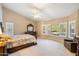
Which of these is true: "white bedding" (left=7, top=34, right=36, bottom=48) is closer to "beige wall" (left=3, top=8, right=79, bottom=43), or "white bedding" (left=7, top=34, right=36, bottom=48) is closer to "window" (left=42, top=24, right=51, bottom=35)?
"beige wall" (left=3, top=8, right=79, bottom=43)

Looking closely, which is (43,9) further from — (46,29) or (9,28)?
(9,28)

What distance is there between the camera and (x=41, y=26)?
352 cm

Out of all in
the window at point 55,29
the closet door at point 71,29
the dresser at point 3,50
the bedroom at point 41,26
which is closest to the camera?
the dresser at point 3,50

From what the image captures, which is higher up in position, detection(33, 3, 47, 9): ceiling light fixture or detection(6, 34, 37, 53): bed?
detection(33, 3, 47, 9): ceiling light fixture

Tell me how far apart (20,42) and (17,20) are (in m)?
0.53

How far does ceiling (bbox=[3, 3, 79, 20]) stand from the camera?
323 cm

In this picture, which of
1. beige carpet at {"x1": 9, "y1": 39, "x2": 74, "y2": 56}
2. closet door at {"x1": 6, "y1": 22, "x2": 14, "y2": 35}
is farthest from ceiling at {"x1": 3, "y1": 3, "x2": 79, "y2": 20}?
beige carpet at {"x1": 9, "y1": 39, "x2": 74, "y2": 56}

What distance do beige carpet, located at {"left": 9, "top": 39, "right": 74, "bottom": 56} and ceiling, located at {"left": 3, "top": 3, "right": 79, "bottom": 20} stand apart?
62cm

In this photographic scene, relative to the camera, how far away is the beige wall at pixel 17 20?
3.22 metres

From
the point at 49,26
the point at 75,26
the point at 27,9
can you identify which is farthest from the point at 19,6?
the point at 75,26

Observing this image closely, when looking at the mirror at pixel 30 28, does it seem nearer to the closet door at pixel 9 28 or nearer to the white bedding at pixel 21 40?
the white bedding at pixel 21 40

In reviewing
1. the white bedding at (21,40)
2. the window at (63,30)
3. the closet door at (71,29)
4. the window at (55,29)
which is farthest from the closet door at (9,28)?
the closet door at (71,29)

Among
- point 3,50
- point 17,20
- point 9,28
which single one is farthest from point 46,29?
point 3,50

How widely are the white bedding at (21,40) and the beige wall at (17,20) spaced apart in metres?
0.12
